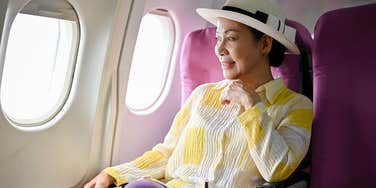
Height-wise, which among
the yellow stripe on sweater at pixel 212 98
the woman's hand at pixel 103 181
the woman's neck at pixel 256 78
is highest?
the woman's neck at pixel 256 78

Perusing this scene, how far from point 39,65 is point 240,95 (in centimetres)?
98

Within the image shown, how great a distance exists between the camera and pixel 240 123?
6.72 feet

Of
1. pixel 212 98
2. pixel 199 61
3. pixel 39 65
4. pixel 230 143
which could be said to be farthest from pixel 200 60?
pixel 39 65

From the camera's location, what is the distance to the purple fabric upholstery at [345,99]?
2.00 metres

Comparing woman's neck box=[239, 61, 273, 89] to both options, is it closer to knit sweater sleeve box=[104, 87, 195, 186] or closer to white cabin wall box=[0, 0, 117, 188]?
knit sweater sleeve box=[104, 87, 195, 186]

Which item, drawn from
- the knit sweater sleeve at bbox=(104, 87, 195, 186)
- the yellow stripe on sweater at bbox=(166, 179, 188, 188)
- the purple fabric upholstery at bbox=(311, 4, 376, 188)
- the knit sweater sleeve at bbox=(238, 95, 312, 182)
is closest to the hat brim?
the purple fabric upholstery at bbox=(311, 4, 376, 188)

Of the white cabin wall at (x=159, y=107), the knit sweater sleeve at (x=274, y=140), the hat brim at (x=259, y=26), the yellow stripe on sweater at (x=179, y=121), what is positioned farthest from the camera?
the white cabin wall at (x=159, y=107)

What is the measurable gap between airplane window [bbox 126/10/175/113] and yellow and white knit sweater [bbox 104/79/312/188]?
61 centimetres

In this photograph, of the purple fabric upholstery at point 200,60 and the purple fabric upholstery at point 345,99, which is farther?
the purple fabric upholstery at point 200,60

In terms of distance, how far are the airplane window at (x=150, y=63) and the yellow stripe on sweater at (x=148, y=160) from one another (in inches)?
21.6

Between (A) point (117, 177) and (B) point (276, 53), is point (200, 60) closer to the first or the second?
(B) point (276, 53)

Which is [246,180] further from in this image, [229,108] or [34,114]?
[34,114]

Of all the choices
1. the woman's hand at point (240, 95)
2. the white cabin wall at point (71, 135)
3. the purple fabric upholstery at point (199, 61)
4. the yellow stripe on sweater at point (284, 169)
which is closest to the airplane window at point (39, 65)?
the white cabin wall at point (71, 135)

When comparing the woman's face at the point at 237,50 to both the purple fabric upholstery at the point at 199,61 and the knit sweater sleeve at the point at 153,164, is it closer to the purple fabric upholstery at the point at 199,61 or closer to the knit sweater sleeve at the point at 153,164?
the knit sweater sleeve at the point at 153,164
